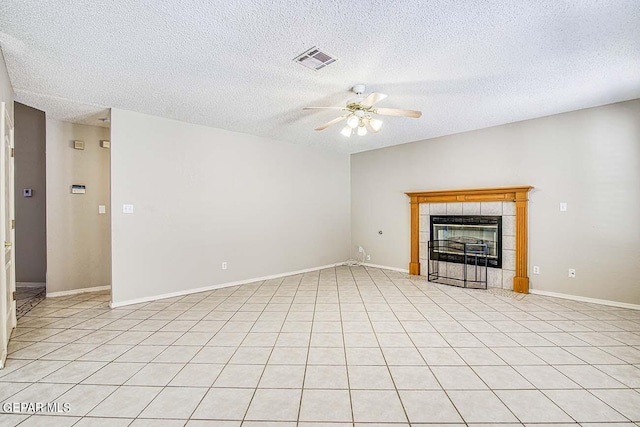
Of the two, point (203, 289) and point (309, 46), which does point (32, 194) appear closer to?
point (203, 289)

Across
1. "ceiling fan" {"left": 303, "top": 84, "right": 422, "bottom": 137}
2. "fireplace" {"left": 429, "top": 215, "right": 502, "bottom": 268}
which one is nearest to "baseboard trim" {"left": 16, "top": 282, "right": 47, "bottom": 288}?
"ceiling fan" {"left": 303, "top": 84, "right": 422, "bottom": 137}

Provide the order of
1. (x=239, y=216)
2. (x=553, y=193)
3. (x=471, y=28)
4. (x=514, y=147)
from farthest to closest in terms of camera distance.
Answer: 1. (x=239, y=216)
2. (x=514, y=147)
3. (x=553, y=193)
4. (x=471, y=28)

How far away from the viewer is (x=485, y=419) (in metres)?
1.64

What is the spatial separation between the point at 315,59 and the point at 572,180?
3867mm

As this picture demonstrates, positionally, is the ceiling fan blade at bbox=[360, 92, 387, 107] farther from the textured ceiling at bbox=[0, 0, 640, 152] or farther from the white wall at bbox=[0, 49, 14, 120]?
the white wall at bbox=[0, 49, 14, 120]

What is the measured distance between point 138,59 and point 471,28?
2.77 m

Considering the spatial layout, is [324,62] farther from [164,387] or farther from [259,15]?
[164,387]

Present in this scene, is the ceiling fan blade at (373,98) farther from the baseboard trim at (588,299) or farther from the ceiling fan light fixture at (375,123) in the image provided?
the baseboard trim at (588,299)

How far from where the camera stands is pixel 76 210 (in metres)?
4.34

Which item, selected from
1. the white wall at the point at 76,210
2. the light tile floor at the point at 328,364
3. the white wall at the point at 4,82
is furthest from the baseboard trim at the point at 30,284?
the white wall at the point at 4,82

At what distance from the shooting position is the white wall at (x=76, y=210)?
4172 mm

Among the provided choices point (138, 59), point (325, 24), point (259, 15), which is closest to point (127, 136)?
point (138, 59)

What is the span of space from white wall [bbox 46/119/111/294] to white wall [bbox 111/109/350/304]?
116 cm

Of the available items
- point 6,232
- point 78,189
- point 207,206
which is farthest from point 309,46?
point 78,189
